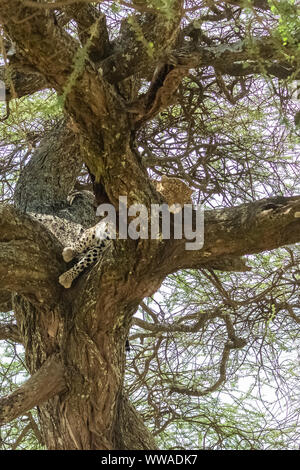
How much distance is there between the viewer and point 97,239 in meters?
5.10

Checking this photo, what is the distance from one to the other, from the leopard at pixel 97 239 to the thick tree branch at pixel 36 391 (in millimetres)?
520

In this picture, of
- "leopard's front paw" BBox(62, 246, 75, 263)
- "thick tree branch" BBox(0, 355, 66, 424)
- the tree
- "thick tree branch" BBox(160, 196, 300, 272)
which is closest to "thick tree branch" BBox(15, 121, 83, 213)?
the tree

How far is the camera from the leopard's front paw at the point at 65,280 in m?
4.41

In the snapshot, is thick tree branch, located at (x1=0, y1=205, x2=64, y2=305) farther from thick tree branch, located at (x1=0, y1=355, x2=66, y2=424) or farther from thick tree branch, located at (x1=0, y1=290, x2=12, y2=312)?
thick tree branch, located at (x1=0, y1=290, x2=12, y2=312)

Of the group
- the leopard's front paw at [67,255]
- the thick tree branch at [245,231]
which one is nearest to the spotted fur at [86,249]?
the leopard's front paw at [67,255]

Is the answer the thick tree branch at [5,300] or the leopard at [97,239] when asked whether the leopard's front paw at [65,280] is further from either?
the thick tree branch at [5,300]

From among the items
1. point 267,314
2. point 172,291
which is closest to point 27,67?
point 267,314

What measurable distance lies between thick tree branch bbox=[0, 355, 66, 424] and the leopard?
52 centimetres

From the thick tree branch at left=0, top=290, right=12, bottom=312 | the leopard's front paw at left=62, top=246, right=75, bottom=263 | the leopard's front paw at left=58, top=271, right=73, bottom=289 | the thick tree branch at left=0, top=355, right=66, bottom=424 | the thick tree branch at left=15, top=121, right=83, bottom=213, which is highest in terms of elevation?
the thick tree branch at left=15, top=121, right=83, bottom=213

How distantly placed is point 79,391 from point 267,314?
201cm

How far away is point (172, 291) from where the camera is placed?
6.63 meters

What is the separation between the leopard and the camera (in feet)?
14.0

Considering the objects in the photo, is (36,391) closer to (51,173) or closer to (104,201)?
(104,201)
